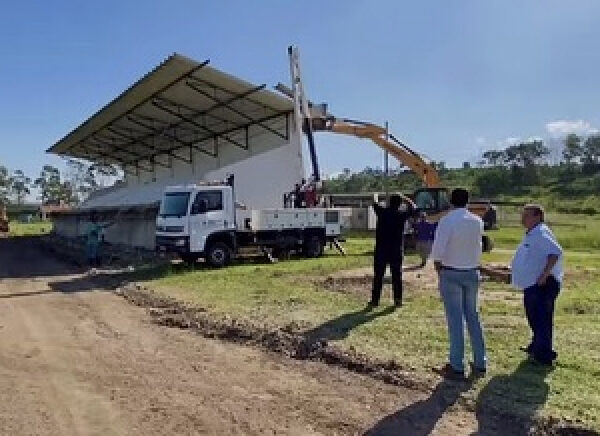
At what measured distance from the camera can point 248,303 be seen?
12438mm

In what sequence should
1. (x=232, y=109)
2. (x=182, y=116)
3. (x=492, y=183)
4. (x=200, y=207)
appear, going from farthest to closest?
(x=492, y=183) < (x=182, y=116) < (x=232, y=109) < (x=200, y=207)

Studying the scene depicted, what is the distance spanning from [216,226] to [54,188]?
368ft

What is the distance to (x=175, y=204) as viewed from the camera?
63.1 ft

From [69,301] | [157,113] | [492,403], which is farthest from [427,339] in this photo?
[157,113]

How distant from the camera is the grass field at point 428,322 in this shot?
638cm

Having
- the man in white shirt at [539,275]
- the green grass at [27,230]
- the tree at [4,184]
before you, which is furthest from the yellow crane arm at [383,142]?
the tree at [4,184]

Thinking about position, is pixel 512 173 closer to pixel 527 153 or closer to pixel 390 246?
pixel 527 153

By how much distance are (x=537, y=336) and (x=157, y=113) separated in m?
26.5

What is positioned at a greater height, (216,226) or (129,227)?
(216,226)

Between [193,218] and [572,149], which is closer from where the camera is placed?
[193,218]

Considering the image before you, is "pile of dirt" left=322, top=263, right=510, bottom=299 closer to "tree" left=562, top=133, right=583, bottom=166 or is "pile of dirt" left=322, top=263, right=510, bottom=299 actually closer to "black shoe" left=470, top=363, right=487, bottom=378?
"black shoe" left=470, top=363, right=487, bottom=378

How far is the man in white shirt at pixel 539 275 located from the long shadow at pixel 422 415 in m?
1.13

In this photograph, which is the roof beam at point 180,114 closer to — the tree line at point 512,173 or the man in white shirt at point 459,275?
the man in white shirt at point 459,275

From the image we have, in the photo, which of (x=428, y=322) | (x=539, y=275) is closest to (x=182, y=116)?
(x=428, y=322)
